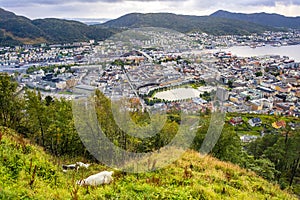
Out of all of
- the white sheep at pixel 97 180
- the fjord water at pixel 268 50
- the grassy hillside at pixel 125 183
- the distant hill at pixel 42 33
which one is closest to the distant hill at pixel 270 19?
the fjord water at pixel 268 50

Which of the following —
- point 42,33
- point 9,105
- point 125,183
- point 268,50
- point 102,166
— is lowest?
point 102,166

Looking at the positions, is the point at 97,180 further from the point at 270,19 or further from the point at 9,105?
the point at 270,19

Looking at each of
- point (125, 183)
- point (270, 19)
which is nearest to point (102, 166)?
point (125, 183)

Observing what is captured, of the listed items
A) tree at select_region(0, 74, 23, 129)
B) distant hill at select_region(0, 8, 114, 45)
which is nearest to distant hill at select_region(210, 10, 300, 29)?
distant hill at select_region(0, 8, 114, 45)

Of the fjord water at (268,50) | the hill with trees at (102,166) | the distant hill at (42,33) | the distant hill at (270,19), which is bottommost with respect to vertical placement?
the hill with trees at (102,166)

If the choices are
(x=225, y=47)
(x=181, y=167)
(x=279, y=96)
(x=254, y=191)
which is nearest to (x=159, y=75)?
(x=181, y=167)

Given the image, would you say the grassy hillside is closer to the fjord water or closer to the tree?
the tree

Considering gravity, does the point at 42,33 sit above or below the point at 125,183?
above

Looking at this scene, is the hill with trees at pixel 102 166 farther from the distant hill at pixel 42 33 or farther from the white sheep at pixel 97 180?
the distant hill at pixel 42 33
